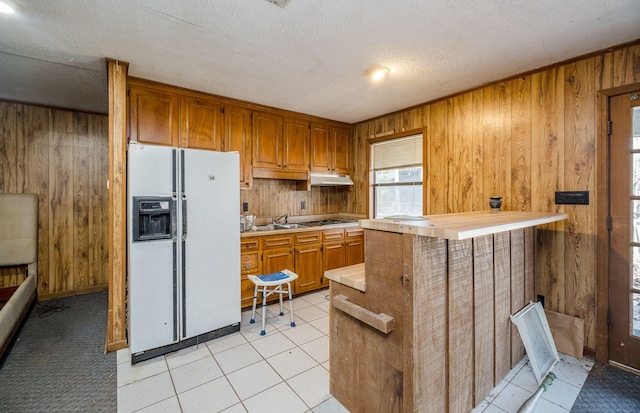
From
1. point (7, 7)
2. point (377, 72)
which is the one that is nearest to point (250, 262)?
point (377, 72)

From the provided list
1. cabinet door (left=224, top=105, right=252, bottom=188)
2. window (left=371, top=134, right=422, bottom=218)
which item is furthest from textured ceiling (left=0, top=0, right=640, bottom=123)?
window (left=371, top=134, right=422, bottom=218)

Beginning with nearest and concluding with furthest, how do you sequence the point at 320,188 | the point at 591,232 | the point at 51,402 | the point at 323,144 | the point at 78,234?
the point at 51,402
the point at 591,232
the point at 78,234
the point at 323,144
the point at 320,188

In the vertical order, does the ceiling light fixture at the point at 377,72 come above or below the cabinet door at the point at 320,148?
above

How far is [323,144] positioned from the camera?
435 cm

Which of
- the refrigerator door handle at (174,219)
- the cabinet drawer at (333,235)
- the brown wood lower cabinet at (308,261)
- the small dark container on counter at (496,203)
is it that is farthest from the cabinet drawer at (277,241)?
the small dark container on counter at (496,203)

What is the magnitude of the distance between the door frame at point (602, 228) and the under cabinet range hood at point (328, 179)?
285 centimetres

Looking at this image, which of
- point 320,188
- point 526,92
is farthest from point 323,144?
point 526,92

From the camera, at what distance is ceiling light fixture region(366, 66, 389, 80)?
2597mm

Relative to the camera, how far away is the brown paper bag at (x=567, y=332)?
236cm

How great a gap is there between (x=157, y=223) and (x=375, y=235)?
6.32ft

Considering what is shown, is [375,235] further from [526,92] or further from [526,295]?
[526,92]

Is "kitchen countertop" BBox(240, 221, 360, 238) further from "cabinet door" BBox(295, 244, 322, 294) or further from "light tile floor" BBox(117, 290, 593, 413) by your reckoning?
"light tile floor" BBox(117, 290, 593, 413)

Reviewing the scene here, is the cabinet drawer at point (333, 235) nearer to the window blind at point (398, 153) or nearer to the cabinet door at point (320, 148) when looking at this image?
the cabinet door at point (320, 148)

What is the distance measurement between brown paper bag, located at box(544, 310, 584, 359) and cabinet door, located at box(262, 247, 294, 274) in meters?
2.66
